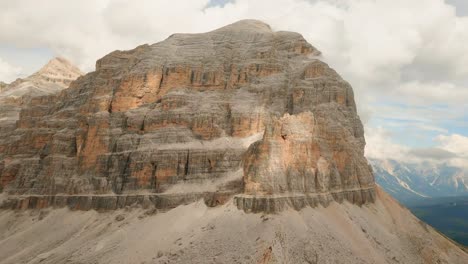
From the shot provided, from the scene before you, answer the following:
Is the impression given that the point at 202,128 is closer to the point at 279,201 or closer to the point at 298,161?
the point at 298,161

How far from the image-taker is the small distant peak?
13662 cm

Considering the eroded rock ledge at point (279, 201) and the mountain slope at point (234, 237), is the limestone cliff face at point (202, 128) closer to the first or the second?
the eroded rock ledge at point (279, 201)

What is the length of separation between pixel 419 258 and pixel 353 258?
17.6 metres

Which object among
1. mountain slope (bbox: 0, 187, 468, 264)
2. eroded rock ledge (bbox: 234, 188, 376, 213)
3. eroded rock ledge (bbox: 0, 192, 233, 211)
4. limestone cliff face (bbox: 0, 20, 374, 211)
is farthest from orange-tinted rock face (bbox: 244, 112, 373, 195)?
eroded rock ledge (bbox: 0, 192, 233, 211)

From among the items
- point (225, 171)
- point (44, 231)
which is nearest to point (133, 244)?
point (225, 171)

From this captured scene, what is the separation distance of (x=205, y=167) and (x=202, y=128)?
10986 millimetres

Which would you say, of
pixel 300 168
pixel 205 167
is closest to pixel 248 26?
pixel 205 167

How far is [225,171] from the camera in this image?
91.5m

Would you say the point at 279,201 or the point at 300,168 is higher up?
the point at 300,168

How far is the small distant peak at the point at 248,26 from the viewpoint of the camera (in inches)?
5379

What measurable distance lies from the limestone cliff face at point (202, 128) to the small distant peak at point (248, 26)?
9.02 ft

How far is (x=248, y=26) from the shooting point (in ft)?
458

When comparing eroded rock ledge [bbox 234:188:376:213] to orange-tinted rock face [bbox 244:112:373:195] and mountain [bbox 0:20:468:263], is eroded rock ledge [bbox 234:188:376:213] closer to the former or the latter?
mountain [bbox 0:20:468:263]

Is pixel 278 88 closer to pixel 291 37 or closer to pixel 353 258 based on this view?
pixel 291 37
